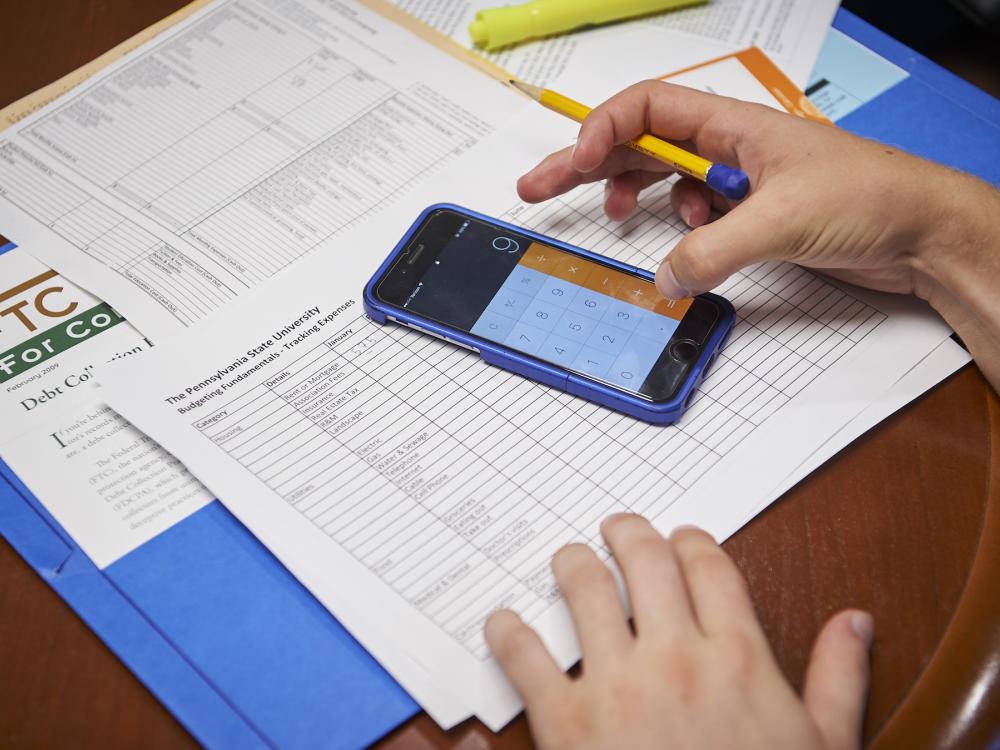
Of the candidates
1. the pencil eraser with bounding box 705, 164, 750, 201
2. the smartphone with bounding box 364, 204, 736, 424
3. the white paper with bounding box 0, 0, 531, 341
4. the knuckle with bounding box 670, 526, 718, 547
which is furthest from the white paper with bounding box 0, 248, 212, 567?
the pencil eraser with bounding box 705, 164, 750, 201

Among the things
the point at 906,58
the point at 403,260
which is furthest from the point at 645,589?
the point at 906,58

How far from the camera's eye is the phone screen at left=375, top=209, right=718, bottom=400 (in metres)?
0.55

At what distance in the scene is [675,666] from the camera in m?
0.43

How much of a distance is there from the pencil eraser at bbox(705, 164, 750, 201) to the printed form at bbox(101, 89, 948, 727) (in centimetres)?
7

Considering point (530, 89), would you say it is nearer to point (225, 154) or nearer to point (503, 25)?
point (503, 25)

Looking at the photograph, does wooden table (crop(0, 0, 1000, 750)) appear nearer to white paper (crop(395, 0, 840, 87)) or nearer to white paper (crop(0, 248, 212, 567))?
white paper (crop(0, 248, 212, 567))

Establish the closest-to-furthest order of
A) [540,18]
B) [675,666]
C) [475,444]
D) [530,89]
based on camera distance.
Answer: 1. [675,666]
2. [475,444]
3. [530,89]
4. [540,18]

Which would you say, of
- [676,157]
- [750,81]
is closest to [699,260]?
[676,157]

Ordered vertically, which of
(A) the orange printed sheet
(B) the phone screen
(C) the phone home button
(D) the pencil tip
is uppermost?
(A) the orange printed sheet

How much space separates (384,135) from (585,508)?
1.30 feet

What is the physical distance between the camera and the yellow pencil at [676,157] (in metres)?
0.57

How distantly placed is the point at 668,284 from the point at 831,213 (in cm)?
12

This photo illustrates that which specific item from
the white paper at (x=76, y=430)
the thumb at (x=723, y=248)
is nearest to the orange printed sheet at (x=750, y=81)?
the thumb at (x=723, y=248)

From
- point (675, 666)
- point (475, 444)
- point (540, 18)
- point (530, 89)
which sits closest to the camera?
point (675, 666)
